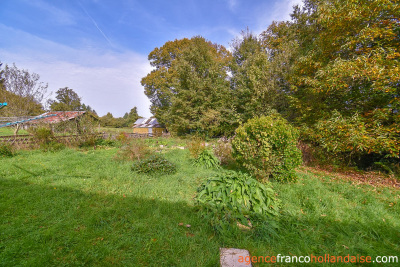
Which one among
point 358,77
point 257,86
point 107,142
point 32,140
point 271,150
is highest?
point 257,86

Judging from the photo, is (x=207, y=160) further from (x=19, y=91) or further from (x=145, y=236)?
(x=19, y=91)

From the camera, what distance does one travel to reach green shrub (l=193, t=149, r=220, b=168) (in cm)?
559

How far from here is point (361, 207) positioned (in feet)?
10.1

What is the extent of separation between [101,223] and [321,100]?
9457 mm

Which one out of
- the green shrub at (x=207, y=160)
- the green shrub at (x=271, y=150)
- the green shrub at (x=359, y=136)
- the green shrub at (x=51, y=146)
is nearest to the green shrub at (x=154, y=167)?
the green shrub at (x=207, y=160)

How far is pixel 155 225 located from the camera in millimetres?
2410

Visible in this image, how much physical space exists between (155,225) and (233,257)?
1297 millimetres

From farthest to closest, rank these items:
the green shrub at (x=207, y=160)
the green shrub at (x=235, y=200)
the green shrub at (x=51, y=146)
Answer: the green shrub at (x=51, y=146), the green shrub at (x=207, y=160), the green shrub at (x=235, y=200)

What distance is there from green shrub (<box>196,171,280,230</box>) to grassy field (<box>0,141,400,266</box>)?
0.74 feet

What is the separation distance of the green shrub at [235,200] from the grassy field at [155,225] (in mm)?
226

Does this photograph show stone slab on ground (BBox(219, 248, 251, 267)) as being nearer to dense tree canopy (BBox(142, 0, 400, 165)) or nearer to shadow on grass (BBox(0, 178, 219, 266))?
shadow on grass (BBox(0, 178, 219, 266))

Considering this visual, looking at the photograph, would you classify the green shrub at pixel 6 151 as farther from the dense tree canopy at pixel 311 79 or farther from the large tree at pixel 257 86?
the large tree at pixel 257 86

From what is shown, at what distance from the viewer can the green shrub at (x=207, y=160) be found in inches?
220

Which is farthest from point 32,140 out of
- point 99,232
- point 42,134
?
point 99,232
